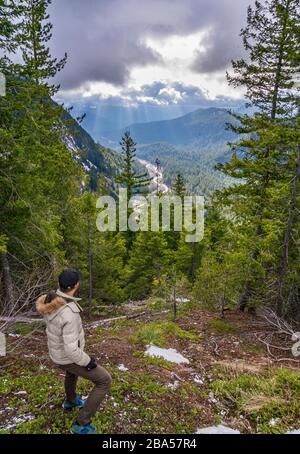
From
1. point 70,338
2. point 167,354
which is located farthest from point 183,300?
point 70,338

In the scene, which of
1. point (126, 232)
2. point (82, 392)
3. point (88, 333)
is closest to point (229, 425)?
point (82, 392)

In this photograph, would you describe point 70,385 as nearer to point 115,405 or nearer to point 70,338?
point 115,405

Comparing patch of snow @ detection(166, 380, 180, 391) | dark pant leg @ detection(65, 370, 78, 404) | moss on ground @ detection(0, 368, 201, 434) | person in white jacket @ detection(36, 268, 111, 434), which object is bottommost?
patch of snow @ detection(166, 380, 180, 391)

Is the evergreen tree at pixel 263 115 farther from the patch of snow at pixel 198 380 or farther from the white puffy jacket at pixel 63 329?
the white puffy jacket at pixel 63 329

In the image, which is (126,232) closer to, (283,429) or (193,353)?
(193,353)

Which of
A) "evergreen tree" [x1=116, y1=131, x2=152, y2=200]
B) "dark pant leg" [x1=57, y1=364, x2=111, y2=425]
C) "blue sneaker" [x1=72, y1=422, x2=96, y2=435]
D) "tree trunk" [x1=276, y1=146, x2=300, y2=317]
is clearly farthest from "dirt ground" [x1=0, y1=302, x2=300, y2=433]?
"evergreen tree" [x1=116, y1=131, x2=152, y2=200]

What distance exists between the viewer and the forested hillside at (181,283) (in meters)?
6.40

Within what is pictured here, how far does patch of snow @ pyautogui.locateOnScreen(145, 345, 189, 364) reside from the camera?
8.96 metres

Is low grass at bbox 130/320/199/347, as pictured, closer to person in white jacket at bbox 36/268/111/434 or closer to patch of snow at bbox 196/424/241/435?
patch of snow at bbox 196/424/241/435

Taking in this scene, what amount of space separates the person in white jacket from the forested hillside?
80 centimetres

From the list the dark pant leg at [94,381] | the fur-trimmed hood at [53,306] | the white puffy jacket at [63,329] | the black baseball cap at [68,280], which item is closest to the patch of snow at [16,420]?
the dark pant leg at [94,381]
